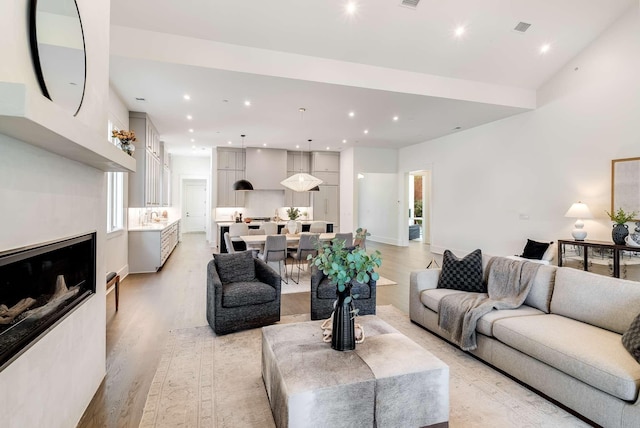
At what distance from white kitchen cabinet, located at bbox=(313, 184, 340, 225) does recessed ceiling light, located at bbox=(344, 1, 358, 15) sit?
7054 mm

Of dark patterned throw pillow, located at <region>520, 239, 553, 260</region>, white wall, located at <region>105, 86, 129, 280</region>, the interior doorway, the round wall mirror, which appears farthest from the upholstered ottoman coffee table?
the interior doorway

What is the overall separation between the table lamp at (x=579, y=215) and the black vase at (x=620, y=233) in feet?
1.58

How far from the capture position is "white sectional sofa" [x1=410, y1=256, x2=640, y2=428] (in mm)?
1895

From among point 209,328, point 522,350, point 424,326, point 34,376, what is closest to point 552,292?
point 522,350

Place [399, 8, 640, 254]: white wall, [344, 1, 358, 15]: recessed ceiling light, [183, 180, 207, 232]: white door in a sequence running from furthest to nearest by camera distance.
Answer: [183, 180, 207, 232]: white door < [399, 8, 640, 254]: white wall < [344, 1, 358, 15]: recessed ceiling light

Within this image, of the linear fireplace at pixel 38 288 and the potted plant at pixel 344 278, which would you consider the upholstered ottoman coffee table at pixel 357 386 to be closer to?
the potted plant at pixel 344 278

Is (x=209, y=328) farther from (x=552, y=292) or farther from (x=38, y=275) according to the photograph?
(x=552, y=292)

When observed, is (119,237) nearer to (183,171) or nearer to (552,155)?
(183,171)

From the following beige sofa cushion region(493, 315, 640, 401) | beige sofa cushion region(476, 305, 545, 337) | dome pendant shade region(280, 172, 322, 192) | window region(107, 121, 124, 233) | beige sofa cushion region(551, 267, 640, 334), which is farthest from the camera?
dome pendant shade region(280, 172, 322, 192)

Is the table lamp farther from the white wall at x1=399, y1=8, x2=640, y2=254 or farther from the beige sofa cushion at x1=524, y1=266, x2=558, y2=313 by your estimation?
the beige sofa cushion at x1=524, y1=266, x2=558, y2=313

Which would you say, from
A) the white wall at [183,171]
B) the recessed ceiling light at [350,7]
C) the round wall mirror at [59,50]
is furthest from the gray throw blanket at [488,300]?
the white wall at [183,171]

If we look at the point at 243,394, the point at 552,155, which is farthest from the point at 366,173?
the point at 243,394

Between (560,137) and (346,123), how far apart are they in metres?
4.18

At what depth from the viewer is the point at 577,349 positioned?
2.11 m
